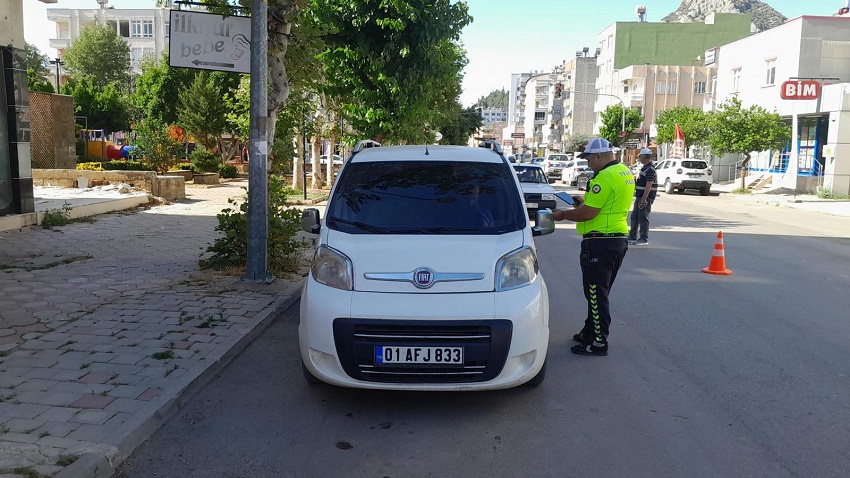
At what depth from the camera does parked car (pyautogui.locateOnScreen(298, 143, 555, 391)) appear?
445cm

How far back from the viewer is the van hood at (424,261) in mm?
4566

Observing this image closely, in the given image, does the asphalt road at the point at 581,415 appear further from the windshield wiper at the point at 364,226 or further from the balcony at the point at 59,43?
the balcony at the point at 59,43

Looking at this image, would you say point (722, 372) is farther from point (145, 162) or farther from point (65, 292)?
point (145, 162)

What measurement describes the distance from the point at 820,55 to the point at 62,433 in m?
39.8

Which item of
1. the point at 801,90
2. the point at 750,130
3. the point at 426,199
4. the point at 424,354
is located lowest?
the point at 424,354

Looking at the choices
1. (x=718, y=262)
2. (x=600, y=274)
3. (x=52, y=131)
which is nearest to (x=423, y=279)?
(x=600, y=274)

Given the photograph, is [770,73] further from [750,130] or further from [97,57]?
[97,57]

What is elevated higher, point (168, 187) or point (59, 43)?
point (59, 43)

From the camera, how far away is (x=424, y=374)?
4484mm

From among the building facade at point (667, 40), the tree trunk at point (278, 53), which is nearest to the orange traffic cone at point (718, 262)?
the tree trunk at point (278, 53)

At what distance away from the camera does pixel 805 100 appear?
3169 centimetres

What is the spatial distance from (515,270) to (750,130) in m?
31.6

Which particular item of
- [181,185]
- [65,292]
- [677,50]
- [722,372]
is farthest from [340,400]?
[677,50]

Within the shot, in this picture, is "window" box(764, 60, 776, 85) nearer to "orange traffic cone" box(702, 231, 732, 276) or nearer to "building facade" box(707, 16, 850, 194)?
"building facade" box(707, 16, 850, 194)
